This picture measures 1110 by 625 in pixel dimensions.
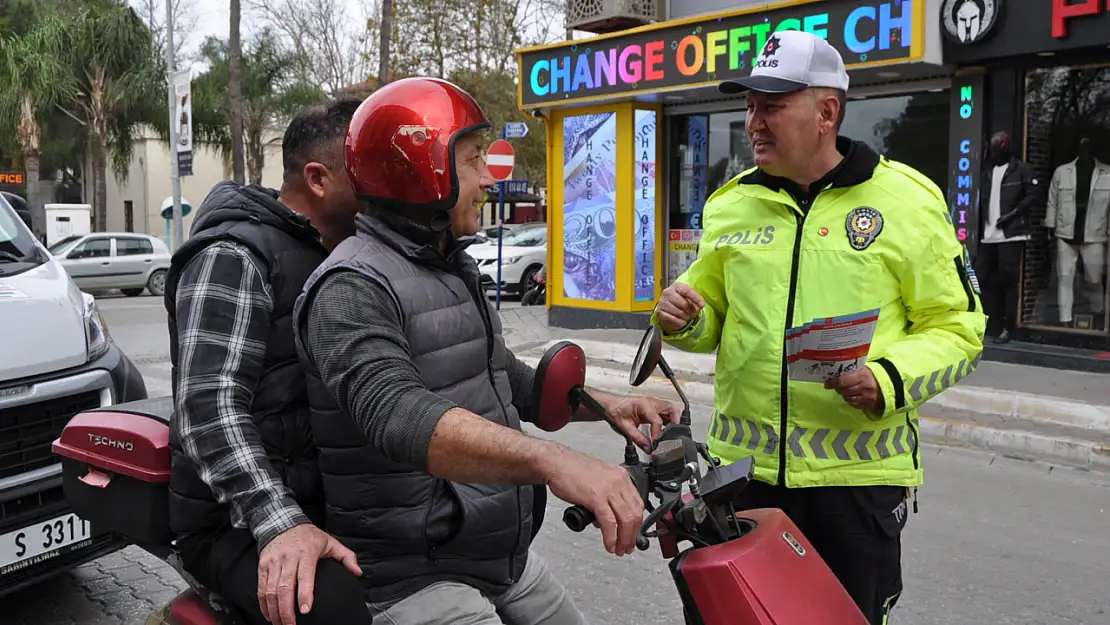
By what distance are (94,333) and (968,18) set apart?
316 inches

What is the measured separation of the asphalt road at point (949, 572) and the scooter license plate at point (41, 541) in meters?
0.46

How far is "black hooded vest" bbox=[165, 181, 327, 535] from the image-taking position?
82.4 inches

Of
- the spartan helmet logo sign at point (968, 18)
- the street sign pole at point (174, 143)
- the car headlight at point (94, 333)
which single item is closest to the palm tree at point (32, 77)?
the street sign pole at point (174, 143)

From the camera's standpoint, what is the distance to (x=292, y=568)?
1.76 m

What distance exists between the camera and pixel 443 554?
6.15 feet

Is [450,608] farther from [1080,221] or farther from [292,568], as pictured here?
[1080,221]

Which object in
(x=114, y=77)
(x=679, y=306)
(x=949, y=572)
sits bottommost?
(x=949, y=572)

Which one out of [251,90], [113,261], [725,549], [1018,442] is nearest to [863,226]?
[725,549]

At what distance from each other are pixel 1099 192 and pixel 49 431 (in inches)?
361

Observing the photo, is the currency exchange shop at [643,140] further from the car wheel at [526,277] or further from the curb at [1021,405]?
the car wheel at [526,277]

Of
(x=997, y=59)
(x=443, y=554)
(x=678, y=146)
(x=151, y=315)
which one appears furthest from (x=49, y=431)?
(x=151, y=315)

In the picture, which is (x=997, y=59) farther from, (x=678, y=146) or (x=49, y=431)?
(x=49, y=431)

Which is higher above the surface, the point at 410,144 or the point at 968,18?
the point at 968,18

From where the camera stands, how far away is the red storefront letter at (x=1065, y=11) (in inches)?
341
